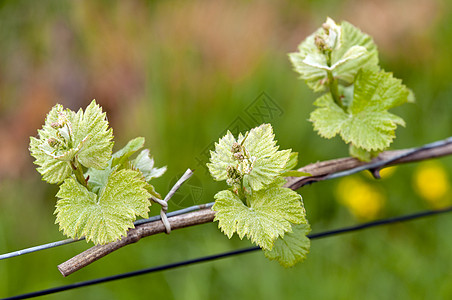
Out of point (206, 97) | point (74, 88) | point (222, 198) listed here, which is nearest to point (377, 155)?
point (222, 198)

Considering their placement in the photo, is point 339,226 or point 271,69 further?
point 271,69

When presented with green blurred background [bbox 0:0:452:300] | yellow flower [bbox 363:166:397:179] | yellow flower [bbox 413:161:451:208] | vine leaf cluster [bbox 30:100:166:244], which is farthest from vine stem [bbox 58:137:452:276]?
yellow flower [bbox 413:161:451:208]

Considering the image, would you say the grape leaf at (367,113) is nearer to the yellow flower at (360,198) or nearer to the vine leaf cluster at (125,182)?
the vine leaf cluster at (125,182)

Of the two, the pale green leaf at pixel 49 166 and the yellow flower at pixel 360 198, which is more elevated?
the pale green leaf at pixel 49 166

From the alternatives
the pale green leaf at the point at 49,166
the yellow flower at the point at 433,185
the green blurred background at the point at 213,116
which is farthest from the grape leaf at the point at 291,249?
the yellow flower at the point at 433,185

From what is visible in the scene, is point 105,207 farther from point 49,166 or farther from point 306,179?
point 306,179

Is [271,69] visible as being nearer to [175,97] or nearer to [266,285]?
[175,97]

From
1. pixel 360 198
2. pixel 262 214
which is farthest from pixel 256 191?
pixel 360 198

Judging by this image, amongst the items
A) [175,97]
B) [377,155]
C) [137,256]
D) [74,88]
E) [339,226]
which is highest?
[74,88]
